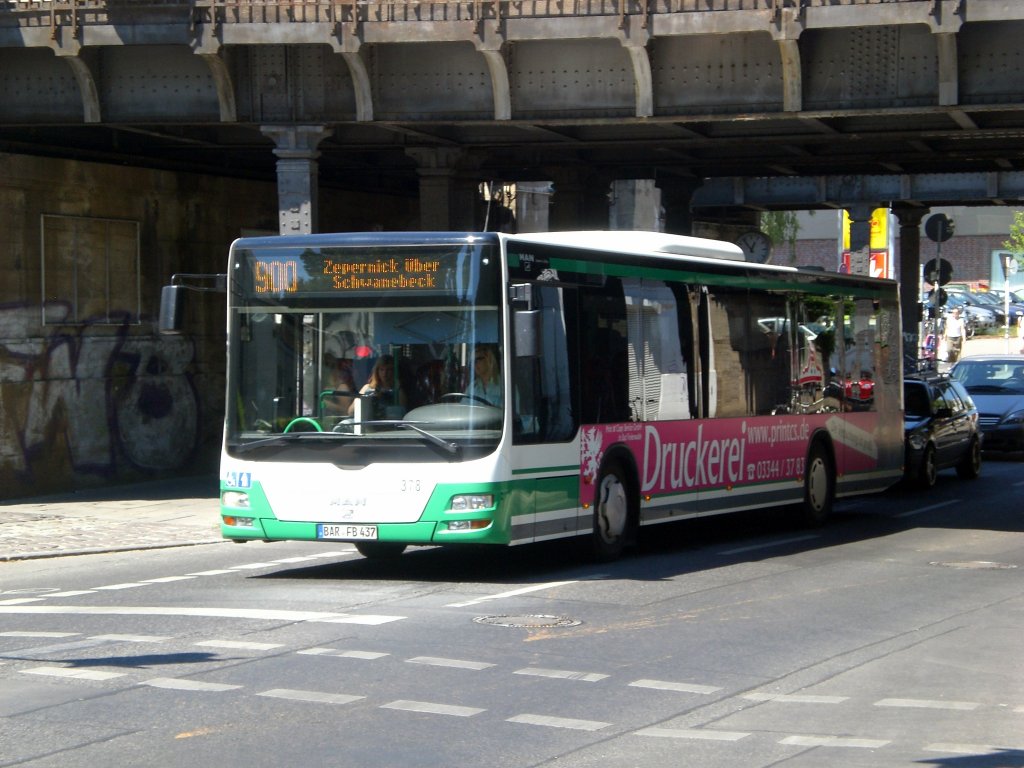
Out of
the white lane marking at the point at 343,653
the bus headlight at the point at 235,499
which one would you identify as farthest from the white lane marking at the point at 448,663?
the bus headlight at the point at 235,499

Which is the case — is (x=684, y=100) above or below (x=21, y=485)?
above

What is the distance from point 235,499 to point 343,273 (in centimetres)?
206

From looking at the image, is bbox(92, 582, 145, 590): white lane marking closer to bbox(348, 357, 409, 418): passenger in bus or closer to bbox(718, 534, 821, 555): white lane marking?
bbox(348, 357, 409, 418): passenger in bus

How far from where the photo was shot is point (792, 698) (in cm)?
852

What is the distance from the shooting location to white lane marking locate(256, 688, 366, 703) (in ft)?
26.8

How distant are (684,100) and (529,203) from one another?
20952mm

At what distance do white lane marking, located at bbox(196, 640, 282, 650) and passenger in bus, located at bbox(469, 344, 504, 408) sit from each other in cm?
337

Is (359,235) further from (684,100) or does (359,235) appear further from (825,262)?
(825,262)

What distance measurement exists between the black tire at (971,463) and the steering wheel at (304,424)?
15.6 metres

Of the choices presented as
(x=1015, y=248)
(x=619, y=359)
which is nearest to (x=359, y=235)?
(x=619, y=359)

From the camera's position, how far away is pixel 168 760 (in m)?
6.90

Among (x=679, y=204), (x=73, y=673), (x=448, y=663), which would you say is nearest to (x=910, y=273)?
(x=679, y=204)

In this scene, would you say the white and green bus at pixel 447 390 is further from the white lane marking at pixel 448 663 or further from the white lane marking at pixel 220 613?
the white lane marking at pixel 448 663

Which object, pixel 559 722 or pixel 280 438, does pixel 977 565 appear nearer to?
pixel 280 438
